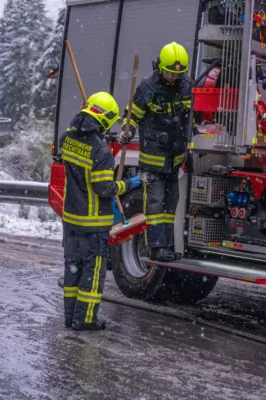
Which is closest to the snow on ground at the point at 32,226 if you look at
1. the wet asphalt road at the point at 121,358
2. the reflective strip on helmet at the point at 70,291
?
the wet asphalt road at the point at 121,358

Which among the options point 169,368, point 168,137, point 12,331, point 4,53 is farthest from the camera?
point 4,53

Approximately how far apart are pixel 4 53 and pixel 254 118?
232 ft

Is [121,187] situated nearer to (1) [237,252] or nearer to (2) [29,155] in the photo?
(1) [237,252]

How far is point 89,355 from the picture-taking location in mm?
5465

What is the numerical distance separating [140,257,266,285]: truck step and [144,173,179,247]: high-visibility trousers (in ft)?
0.72

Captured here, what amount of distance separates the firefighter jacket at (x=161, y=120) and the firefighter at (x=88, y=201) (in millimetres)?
944

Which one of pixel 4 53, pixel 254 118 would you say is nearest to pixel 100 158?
pixel 254 118

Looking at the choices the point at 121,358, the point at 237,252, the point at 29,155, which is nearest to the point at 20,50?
the point at 29,155

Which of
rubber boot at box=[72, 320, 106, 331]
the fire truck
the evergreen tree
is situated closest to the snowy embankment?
the evergreen tree

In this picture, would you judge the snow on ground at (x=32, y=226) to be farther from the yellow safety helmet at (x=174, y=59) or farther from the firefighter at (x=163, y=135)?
the yellow safety helmet at (x=174, y=59)

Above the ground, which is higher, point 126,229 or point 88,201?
point 88,201

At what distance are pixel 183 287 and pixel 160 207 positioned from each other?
0.91 metres

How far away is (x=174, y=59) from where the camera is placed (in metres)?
6.96

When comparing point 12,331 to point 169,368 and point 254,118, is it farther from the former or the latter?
point 254,118
